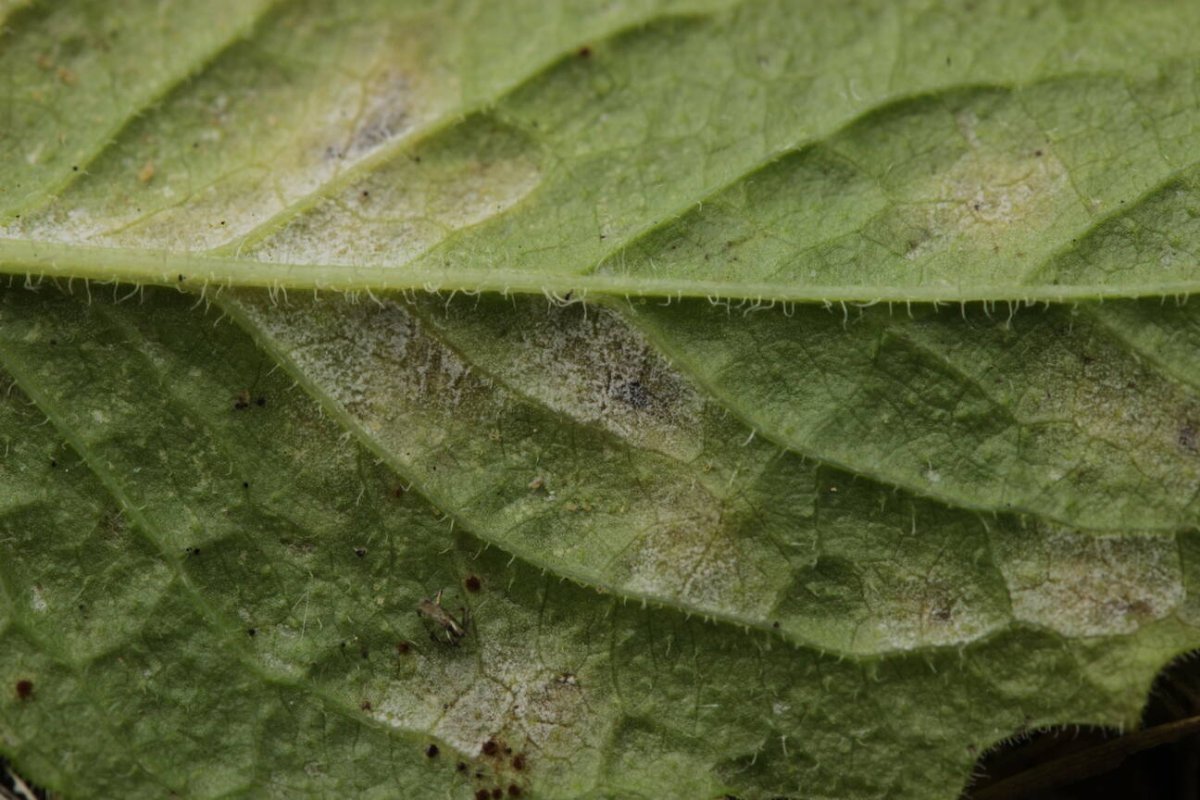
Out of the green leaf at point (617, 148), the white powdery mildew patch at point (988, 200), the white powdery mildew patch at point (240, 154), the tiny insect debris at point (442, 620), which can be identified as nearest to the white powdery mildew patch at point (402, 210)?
the green leaf at point (617, 148)

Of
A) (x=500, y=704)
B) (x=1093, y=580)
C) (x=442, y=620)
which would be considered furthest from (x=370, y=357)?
(x=1093, y=580)

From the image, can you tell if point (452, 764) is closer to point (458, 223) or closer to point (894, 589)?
point (894, 589)

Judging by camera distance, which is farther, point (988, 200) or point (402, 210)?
point (402, 210)

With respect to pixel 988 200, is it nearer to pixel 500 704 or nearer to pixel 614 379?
pixel 614 379

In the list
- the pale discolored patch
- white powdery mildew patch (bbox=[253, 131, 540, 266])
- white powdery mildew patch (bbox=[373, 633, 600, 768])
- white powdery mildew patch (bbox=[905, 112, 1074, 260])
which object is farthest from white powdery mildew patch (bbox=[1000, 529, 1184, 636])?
white powdery mildew patch (bbox=[253, 131, 540, 266])

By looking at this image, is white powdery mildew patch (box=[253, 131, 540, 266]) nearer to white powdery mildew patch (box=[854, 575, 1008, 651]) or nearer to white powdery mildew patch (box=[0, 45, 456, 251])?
white powdery mildew patch (box=[0, 45, 456, 251])

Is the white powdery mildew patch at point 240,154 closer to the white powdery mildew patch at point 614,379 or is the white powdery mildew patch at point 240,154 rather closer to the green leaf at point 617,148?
the green leaf at point 617,148
